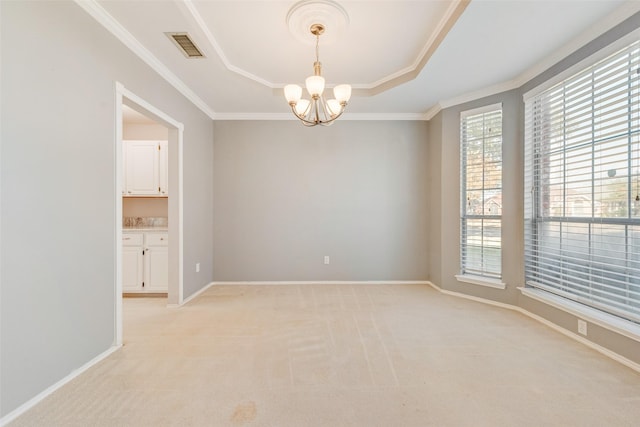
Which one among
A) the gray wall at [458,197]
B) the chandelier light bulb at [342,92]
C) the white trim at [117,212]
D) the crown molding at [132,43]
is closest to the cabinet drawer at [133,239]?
the white trim at [117,212]

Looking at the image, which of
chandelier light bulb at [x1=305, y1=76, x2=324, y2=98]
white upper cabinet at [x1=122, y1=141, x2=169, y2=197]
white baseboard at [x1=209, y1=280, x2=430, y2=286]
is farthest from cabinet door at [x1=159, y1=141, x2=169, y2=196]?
chandelier light bulb at [x1=305, y1=76, x2=324, y2=98]

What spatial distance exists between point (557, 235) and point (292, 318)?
9.54ft

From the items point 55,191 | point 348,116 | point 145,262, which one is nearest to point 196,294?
point 145,262

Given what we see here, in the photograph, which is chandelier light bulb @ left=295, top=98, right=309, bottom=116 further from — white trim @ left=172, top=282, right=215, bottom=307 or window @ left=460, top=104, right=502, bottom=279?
white trim @ left=172, top=282, right=215, bottom=307

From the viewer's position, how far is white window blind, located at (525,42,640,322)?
83.1 inches

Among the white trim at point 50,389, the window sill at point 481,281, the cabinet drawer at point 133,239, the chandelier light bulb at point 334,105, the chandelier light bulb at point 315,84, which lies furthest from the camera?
the cabinet drawer at point 133,239

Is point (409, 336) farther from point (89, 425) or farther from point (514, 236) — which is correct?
point (89, 425)

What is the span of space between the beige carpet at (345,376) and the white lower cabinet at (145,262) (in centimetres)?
69

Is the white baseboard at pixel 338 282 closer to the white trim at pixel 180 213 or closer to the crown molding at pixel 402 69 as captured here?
the white trim at pixel 180 213

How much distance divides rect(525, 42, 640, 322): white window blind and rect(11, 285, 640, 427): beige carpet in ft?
1.99

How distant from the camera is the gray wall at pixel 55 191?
1.54 meters

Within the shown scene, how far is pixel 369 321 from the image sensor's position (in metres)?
2.90

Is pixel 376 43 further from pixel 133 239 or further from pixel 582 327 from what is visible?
pixel 133 239

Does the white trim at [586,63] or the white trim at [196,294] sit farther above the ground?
the white trim at [586,63]
